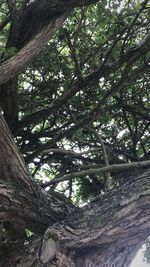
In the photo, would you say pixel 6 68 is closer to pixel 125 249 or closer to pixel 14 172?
pixel 14 172

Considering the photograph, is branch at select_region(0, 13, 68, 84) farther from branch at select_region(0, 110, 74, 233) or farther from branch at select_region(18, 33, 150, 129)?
branch at select_region(18, 33, 150, 129)

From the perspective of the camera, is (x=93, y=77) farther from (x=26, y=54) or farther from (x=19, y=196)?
(x=19, y=196)

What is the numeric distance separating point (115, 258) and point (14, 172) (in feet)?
2.67

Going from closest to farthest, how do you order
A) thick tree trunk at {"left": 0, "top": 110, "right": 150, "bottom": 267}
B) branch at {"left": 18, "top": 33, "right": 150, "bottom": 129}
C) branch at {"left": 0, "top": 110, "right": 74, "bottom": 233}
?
1. thick tree trunk at {"left": 0, "top": 110, "right": 150, "bottom": 267}
2. branch at {"left": 0, "top": 110, "right": 74, "bottom": 233}
3. branch at {"left": 18, "top": 33, "right": 150, "bottom": 129}

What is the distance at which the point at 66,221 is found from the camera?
7.31 ft

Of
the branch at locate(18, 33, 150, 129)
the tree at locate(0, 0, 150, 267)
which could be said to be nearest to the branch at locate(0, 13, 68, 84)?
the tree at locate(0, 0, 150, 267)

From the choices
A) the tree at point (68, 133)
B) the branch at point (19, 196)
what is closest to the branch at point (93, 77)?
the tree at point (68, 133)

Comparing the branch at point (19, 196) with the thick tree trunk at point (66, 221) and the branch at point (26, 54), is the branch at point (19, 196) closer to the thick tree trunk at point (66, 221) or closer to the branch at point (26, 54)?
the thick tree trunk at point (66, 221)

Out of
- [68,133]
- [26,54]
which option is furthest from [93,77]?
[26,54]

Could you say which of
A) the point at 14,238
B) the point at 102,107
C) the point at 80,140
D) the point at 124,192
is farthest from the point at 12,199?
the point at 80,140

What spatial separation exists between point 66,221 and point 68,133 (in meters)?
1.07

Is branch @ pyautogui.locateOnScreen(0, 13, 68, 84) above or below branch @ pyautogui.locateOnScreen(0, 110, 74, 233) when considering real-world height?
above

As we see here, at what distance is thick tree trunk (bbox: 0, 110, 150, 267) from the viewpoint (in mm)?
2059

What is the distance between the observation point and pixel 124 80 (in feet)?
9.59
